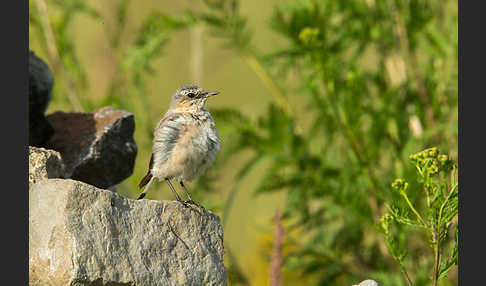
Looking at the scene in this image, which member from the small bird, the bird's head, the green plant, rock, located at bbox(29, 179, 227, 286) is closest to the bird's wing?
the small bird

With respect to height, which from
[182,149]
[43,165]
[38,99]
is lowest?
[182,149]

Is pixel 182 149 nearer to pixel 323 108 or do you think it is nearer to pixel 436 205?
pixel 436 205

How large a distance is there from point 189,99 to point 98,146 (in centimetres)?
94

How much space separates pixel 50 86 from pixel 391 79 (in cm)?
358

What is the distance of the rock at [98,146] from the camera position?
13.1ft

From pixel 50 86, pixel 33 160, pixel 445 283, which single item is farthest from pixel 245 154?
pixel 33 160

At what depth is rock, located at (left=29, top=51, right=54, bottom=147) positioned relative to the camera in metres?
4.08

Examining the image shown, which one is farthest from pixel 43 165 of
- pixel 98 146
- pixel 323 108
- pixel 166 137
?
pixel 323 108

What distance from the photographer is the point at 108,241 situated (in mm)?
2938

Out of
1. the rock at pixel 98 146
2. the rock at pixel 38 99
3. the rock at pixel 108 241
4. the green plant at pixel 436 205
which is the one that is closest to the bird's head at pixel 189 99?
the rock at pixel 98 146

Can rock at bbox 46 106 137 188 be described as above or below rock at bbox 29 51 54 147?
below

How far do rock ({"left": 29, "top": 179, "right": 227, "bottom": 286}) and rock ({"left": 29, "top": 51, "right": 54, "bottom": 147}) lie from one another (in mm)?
1173

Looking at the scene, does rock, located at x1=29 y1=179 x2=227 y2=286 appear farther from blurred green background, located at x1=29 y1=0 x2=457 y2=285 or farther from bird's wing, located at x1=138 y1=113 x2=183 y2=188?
blurred green background, located at x1=29 y1=0 x2=457 y2=285

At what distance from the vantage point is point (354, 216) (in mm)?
5785
